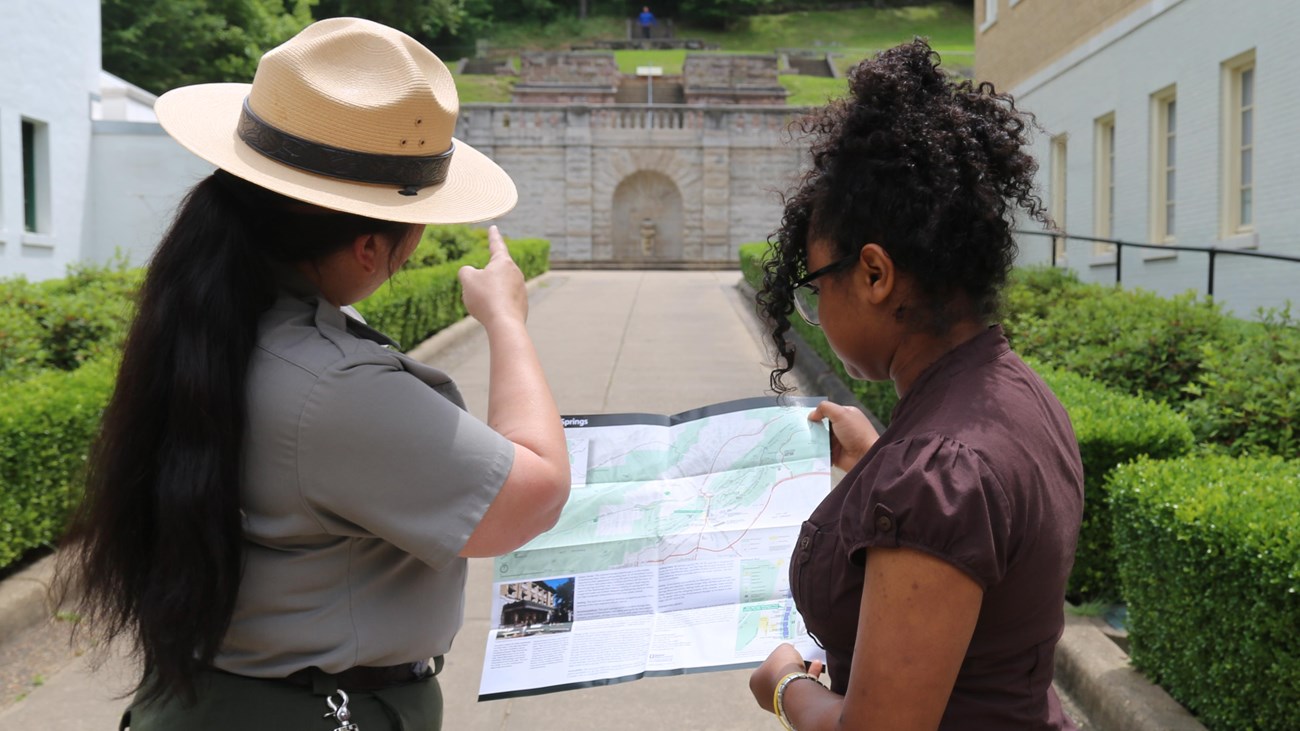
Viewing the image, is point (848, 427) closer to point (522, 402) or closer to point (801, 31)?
point (522, 402)

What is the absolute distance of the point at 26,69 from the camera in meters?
15.8

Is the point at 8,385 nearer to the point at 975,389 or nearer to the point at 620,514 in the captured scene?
the point at 620,514

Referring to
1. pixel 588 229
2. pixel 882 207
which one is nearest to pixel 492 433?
pixel 882 207

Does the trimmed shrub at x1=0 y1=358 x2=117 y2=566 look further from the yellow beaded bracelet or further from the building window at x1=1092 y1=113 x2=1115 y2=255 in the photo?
the building window at x1=1092 y1=113 x2=1115 y2=255

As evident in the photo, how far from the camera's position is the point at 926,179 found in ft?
5.48

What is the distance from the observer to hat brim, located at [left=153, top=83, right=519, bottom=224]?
1736 millimetres

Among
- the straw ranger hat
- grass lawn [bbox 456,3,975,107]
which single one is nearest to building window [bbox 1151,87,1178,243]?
the straw ranger hat

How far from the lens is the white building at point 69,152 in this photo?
15.5 m

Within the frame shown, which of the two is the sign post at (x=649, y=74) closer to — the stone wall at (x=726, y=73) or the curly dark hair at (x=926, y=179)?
the stone wall at (x=726, y=73)

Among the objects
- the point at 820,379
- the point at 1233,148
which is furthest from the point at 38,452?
the point at 1233,148

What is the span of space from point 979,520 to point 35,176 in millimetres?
18556

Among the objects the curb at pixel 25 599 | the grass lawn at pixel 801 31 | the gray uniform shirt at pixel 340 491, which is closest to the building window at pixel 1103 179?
the curb at pixel 25 599

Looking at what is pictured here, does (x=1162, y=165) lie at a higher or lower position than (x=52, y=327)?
higher

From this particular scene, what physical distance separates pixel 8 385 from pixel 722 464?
5205 mm
